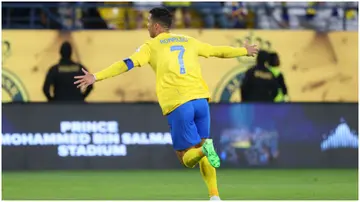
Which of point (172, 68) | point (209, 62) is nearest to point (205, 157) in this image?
point (172, 68)

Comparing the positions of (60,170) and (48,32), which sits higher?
(48,32)

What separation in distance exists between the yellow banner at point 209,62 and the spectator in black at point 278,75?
0.39 m

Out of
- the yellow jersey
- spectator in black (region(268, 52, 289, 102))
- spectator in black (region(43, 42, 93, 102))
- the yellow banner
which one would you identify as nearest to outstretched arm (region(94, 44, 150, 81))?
the yellow jersey

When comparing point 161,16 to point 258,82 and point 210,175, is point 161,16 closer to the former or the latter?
point 210,175

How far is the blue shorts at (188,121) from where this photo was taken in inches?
452

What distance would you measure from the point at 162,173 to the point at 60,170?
70.6 inches

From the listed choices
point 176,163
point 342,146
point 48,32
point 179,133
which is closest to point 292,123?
point 342,146

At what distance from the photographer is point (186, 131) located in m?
11.5

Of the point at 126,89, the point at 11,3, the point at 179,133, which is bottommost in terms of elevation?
the point at 179,133

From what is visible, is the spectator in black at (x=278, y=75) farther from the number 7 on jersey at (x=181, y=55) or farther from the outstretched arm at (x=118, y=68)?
the outstretched arm at (x=118, y=68)

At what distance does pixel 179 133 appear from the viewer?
11539 millimetres

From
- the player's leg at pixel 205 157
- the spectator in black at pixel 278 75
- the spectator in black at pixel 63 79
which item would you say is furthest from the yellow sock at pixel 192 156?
the spectator in black at pixel 278 75

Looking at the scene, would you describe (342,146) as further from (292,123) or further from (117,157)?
(117,157)

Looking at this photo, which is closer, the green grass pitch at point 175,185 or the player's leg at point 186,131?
the player's leg at point 186,131
